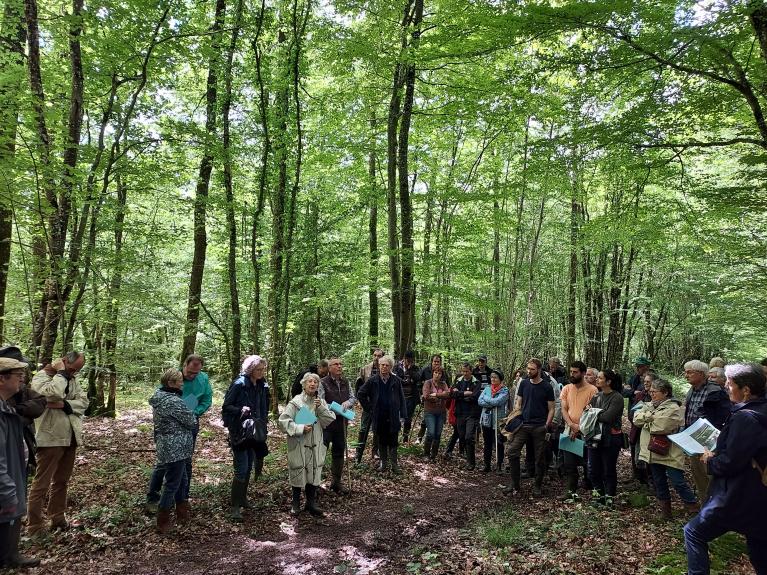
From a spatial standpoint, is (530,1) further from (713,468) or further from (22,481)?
(22,481)

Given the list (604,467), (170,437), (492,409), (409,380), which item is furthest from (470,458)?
(170,437)

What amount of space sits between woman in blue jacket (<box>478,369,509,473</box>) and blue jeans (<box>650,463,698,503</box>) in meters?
3.00

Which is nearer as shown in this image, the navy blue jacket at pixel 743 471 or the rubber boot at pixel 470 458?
the navy blue jacket at pixel 743 471

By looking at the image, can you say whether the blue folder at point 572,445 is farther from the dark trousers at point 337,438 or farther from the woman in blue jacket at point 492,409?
the dark trousers at point 337,438

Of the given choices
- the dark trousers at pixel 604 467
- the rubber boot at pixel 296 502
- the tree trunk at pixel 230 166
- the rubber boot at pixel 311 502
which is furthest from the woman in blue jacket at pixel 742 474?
the tree trunk at pixel 230 166

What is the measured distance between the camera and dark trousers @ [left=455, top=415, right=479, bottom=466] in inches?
353

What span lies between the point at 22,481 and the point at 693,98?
9.75 m

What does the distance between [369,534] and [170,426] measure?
2781mm

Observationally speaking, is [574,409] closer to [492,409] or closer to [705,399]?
[705,399]

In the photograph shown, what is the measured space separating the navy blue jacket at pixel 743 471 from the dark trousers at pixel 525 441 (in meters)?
3.96

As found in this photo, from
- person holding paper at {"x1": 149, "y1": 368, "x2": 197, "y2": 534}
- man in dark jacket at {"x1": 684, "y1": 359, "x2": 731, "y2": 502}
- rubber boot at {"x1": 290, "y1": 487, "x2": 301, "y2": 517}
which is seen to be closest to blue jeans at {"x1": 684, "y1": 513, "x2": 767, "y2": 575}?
man in dark jacket at {"x1": 684, "y1": 359, "x2": 731, "y2": 502}

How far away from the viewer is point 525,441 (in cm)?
725

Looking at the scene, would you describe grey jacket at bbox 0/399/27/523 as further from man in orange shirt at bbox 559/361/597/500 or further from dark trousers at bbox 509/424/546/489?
man in orange shirt at bbox 559/361/597/500

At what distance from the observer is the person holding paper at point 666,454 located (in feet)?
18.3
